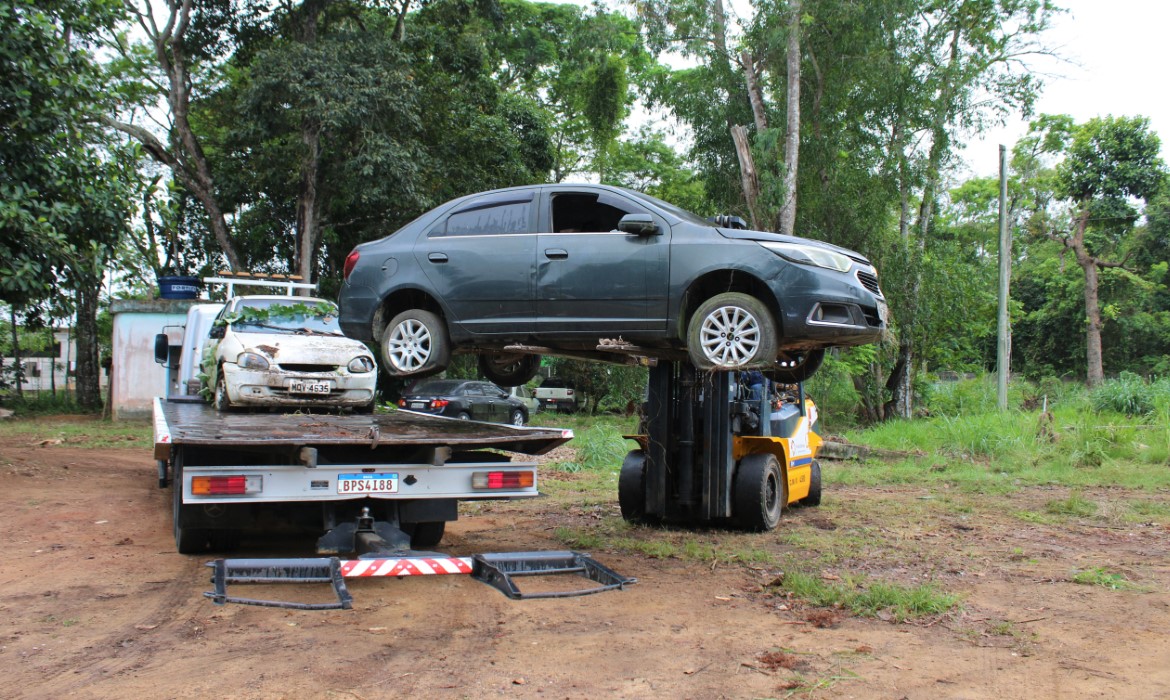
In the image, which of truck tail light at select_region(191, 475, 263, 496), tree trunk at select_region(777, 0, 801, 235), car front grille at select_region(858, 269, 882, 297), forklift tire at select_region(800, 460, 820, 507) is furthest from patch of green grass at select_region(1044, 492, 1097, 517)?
truck tail light at select_region(191, 475, 263, 496)

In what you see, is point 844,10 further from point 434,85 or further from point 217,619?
point 217,619

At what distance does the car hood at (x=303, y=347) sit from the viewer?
8133mm

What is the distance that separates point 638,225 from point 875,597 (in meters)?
2.89

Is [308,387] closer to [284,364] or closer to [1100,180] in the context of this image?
[284,364]

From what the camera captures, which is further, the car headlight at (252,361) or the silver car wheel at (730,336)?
the car headlight at (252,361)

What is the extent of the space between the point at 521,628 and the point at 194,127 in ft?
81.1

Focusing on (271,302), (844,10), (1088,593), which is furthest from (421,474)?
(844,10)

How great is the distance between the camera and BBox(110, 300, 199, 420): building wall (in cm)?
2047

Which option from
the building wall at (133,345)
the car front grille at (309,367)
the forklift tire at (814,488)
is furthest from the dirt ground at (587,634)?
the building wall at (133,345)

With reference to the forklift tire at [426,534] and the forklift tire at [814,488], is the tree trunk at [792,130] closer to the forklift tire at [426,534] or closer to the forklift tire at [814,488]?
the forklift tire at [814,488]

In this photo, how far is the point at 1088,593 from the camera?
21.2 feet

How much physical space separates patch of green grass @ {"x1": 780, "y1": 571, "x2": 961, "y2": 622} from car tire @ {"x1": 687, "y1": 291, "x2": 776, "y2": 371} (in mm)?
1697

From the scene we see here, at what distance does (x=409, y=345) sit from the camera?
6582mm

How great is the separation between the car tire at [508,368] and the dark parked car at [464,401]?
14.7 metres
